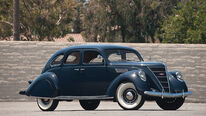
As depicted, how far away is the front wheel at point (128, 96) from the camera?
12836 millimetres

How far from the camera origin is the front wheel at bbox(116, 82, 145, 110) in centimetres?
1284

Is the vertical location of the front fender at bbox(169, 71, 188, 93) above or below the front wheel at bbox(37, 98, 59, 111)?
above

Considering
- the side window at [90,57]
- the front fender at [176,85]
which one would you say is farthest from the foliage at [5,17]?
the front fender at [176,85]

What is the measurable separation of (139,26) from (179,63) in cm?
3447

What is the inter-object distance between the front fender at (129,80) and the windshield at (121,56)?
0.68m

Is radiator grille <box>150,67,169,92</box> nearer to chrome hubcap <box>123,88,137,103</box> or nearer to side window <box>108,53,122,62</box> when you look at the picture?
chrome hubcap <box>123,88,137,103</box>

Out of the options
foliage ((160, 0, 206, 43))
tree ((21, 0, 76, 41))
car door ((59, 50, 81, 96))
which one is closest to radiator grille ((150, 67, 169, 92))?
car door ((59, 50, 81, 96))

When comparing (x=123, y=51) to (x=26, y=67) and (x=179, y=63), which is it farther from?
(x=26, y=67)

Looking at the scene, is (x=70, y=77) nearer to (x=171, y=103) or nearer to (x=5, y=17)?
(x=171, y=103)

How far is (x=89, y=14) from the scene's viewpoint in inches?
2218

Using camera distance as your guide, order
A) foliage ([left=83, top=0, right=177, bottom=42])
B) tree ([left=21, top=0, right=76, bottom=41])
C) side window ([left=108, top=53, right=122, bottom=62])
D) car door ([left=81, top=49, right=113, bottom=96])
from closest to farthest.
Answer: car door ([left=81, top=49, right=113, bottom=96]) → side window ([left=108, top=53, right=122, bottom=62]) → tree ([left=21, top=0, right=76, bottom=41]) → foliage ([left=83, top=0, right=177, bottom=42])

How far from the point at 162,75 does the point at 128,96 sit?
41.9 inches

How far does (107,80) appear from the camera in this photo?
13383 millimetres

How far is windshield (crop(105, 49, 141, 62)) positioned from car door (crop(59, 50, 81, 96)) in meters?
0.88
